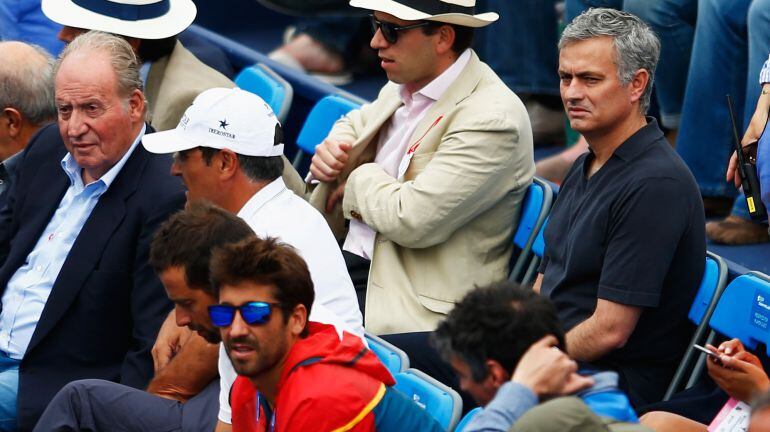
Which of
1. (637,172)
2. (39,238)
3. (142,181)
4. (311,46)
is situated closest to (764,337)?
(637,172)

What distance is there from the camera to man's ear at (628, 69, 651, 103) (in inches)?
156

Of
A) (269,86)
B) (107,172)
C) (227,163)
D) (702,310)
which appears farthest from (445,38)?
(269,86)

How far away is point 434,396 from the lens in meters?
3.58

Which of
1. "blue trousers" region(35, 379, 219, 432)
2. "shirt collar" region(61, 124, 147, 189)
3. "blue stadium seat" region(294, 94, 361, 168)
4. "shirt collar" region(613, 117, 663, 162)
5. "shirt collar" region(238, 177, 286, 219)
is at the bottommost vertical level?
"blue stadium seat" region(294, 94, 361, 168)

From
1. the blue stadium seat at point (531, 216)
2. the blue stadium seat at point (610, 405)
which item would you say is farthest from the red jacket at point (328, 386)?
the blue stadium seat at point (531, 216)

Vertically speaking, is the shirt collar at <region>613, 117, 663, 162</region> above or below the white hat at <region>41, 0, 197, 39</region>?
above

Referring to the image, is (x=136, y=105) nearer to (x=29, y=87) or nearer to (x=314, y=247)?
(x=29, y=87)

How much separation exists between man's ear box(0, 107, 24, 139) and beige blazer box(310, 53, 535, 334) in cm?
140

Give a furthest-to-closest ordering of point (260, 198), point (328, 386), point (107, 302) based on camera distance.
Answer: point (107, 302) → point (260, 198) → point (328, 386)

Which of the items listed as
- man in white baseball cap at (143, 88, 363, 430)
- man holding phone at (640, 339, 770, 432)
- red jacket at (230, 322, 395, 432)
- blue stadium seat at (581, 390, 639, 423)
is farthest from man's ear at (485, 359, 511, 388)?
man in white baseball cap at (143, 88, 363, 430)

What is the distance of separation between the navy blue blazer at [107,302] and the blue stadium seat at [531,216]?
46.7 inches

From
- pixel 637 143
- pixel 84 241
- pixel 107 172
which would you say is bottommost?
pixel 84 241

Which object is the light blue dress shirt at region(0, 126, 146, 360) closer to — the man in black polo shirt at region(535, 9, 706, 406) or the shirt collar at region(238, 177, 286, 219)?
the shirt collar at region(238, 177, 286, 219)

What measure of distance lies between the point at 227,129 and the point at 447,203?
0.78 metres
